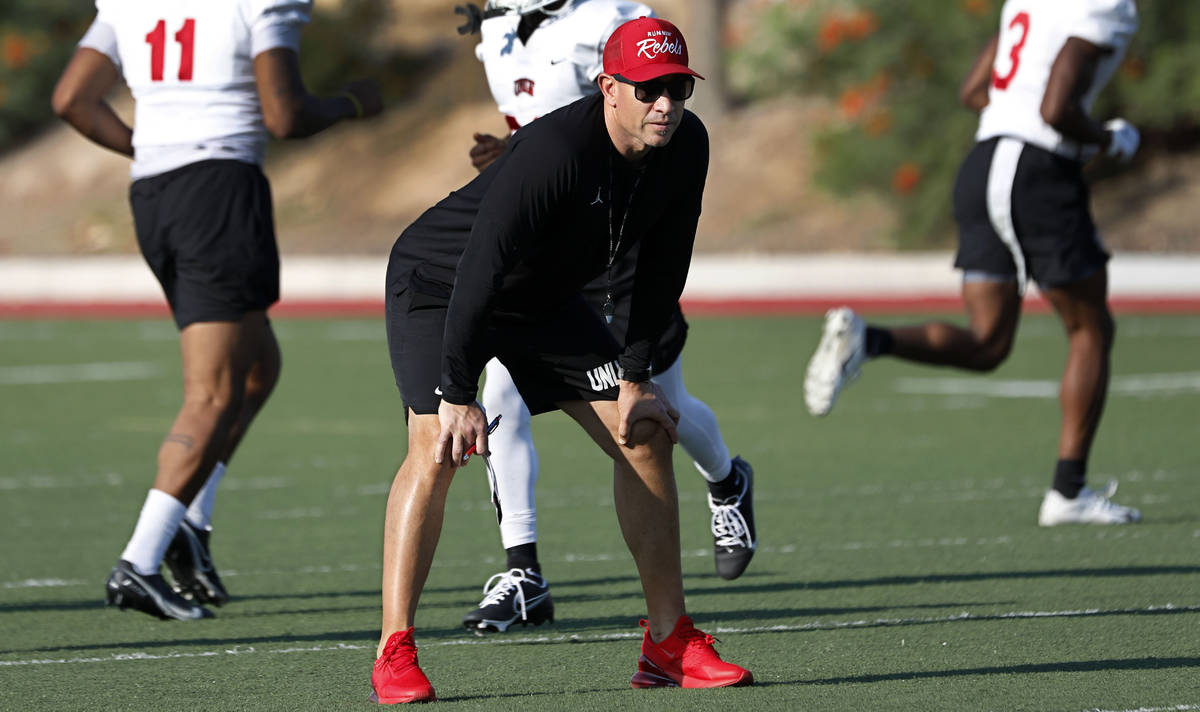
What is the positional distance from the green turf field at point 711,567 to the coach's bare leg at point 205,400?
21.0 inches

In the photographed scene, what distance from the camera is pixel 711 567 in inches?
301

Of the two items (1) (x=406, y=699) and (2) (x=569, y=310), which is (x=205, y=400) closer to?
(2) (x=569, y=310)

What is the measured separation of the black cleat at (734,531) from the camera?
679 cm

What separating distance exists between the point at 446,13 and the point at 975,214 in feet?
99.7

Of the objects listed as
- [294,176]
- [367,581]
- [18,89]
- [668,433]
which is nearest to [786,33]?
[294,176]

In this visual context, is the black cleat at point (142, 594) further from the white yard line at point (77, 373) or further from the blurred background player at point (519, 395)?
the white yard line at point (77, 373)

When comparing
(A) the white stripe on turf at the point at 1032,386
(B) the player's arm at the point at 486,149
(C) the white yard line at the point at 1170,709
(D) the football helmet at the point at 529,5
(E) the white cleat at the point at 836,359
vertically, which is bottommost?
(A) the white stripe on turf at the point at 1032,386

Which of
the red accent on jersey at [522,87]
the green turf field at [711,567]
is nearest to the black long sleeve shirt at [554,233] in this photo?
the green turf field at [711,567]

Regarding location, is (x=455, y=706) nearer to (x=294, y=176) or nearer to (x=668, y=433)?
(x=668, y=433)

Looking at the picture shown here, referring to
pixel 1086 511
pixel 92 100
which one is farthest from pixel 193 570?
pixel 1086 511

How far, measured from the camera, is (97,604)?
704cm

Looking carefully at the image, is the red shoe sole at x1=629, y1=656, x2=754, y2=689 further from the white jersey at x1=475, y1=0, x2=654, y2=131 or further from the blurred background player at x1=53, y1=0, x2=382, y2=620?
the white jersey at x1=475, y1=0, x2=654, y2=131

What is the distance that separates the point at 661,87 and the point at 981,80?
4.40 metres

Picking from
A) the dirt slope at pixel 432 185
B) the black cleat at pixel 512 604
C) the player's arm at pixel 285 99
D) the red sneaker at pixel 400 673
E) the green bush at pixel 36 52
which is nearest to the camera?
the red sneaker at pixel 400 673
